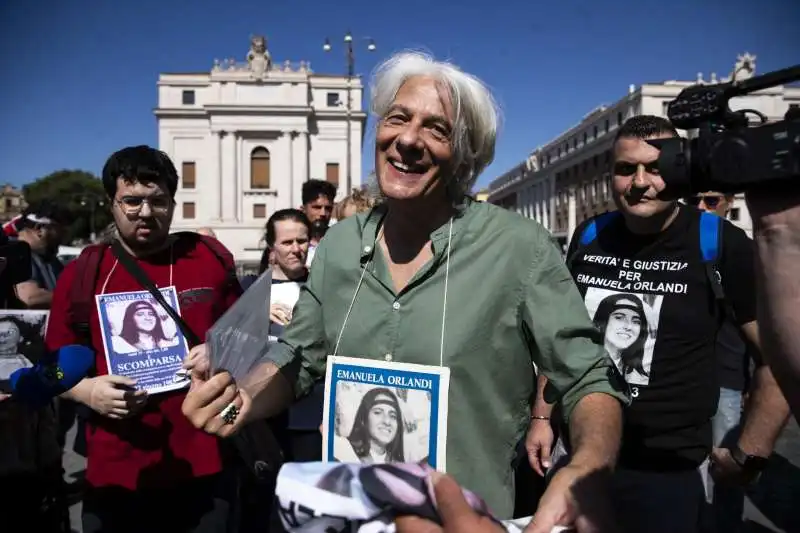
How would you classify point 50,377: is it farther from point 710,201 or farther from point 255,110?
point 255,110

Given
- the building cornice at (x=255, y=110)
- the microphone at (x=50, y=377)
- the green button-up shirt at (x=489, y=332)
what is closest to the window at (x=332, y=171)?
the building cornice at (x=255, y=110)

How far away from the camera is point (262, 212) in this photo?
4953 cm

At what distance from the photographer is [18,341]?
2.34 m

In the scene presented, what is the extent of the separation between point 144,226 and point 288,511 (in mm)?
1777

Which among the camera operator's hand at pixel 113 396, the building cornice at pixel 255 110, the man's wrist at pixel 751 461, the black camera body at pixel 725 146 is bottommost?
the man's wrist at pixel 751 461

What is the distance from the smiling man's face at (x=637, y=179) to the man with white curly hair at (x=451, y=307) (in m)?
0.92

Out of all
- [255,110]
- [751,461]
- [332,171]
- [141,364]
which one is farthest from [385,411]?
[255,110]

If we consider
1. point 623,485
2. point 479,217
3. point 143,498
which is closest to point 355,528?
point 479,217

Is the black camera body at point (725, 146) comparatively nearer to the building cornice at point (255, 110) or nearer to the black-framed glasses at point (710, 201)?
the black-framed glasses at point (710, 201)

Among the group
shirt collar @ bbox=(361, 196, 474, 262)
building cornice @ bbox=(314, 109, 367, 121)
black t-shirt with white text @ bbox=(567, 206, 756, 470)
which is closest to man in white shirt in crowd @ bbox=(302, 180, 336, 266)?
black t-shirt with white text @ bbox=(567, 206, 756, 470)

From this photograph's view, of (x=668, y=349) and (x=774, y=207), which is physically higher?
(x=774, y=207)

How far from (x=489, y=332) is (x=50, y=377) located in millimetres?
1591

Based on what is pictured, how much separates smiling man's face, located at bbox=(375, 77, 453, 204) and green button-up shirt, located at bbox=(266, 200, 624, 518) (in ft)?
0.48

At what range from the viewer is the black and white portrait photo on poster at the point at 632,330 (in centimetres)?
231
